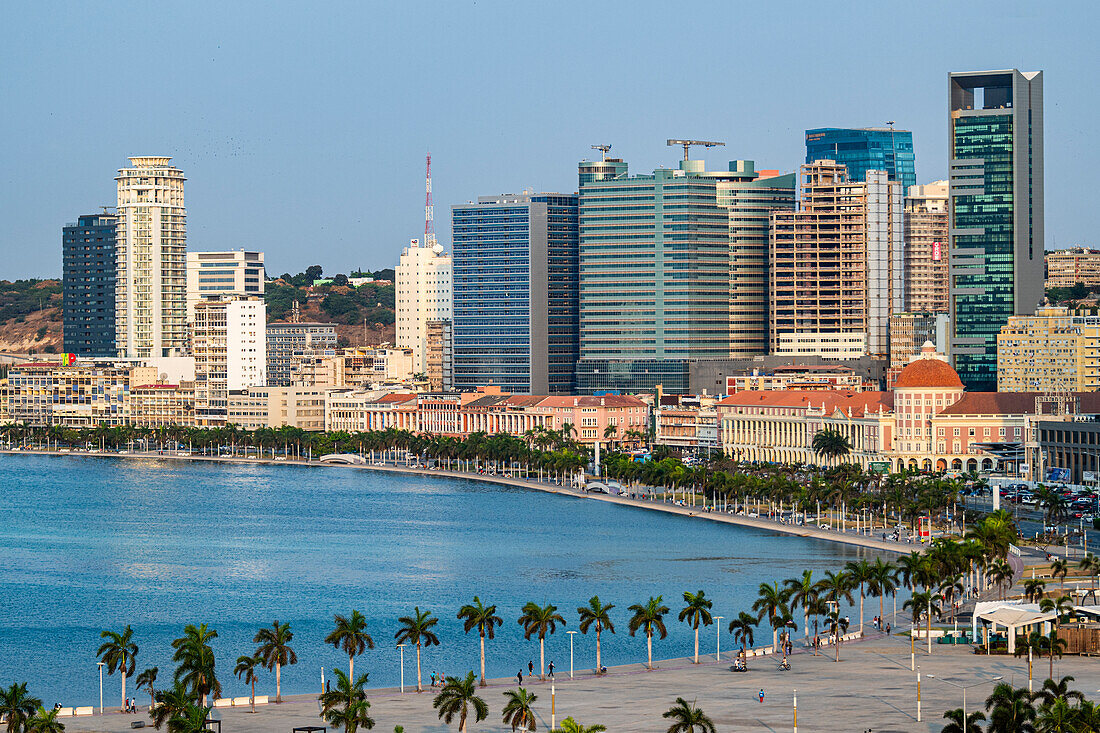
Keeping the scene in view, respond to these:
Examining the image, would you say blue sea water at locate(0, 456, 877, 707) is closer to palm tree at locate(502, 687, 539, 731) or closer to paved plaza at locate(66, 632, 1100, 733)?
paved plaza at locate(66, 632, 1100, 733)

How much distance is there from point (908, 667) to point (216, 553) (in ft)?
206

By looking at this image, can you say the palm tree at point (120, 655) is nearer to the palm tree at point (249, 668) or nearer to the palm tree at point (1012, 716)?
the palm tree at point (249, 668)

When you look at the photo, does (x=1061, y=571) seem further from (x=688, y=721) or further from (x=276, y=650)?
(x=276, y=650)

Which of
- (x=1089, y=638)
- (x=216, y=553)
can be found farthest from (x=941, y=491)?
(x=1089, y=638)

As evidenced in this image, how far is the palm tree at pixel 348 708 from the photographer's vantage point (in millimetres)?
64438

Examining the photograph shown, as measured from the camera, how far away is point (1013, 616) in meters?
80.4

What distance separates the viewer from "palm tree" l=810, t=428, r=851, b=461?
189 metres

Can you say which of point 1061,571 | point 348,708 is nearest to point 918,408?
point 1061,571

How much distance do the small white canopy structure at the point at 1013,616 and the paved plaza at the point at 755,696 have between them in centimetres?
138

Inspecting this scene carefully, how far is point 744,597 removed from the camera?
337ft

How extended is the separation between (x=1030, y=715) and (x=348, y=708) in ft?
72.7

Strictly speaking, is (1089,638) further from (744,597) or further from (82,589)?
(82,589)

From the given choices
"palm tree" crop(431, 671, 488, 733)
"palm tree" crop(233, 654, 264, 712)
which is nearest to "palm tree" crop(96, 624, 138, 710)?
"palm tree" crop(233, 654, 264, 712)

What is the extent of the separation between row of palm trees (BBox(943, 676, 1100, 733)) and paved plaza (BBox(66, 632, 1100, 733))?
3.39m
